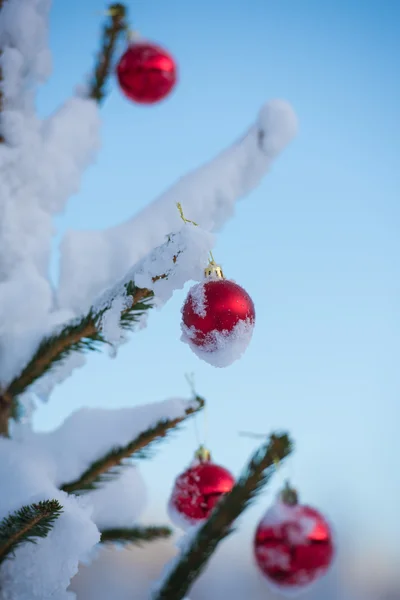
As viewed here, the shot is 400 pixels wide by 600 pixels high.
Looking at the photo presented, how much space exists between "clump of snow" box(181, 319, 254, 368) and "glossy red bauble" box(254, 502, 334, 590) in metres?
0.69

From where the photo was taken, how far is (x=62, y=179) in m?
Answer: 2.05

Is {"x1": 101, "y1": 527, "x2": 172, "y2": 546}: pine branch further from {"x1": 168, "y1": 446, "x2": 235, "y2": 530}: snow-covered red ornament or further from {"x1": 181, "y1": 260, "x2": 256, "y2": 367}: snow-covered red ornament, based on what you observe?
{"x1": 181, "y1": 260, "x2": 256, "y2": 367}: snow-covered red ornament

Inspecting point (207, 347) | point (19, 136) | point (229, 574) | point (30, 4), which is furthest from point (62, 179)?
point (229, 574)

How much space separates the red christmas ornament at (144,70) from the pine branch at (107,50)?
2.4 inches

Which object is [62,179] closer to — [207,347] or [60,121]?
[60,121]

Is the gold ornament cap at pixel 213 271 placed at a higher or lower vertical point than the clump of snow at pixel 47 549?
higher

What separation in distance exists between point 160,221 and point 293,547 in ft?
4.02

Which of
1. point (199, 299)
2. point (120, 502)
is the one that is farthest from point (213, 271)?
point (120, 502)

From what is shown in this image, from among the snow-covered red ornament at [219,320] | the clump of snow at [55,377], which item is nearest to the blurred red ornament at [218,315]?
the snow-covered red ornament at [219,320]

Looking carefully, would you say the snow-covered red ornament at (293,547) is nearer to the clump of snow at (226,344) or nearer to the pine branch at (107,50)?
the clump of snow at (226,344)

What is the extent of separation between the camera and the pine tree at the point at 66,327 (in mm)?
956

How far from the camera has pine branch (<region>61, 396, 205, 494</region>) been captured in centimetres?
133

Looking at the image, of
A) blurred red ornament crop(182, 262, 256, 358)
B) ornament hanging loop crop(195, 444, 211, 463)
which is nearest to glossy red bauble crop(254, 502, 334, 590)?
ornament hanging loop crop(195, 444, 211, 463)

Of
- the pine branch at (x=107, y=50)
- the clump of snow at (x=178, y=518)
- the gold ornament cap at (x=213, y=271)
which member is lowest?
the clump of snow at (x=178, y=518)
